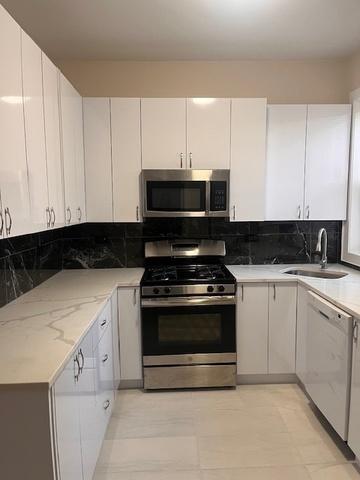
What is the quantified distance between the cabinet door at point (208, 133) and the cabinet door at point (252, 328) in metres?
1.08

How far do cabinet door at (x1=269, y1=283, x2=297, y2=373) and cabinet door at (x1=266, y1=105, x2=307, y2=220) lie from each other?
0.68 meters

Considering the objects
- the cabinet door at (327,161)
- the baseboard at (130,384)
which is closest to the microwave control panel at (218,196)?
the cabinet door at (327,161)

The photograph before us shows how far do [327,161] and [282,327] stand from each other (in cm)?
150

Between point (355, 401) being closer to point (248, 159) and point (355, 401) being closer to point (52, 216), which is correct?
point (248, 159)

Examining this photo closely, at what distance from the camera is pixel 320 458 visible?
1998 mm

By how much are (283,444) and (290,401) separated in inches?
19.2

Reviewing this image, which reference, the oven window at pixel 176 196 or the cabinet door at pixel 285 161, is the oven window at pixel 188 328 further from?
the cabinet door at pixel 285 161

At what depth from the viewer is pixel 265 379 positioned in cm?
282

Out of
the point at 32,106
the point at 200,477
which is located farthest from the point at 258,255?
the point at 32,106

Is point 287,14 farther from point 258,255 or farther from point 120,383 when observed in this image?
point 120,383

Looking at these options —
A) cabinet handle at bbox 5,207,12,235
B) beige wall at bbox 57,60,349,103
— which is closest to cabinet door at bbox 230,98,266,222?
beige wall at bbox 57,60,349,103

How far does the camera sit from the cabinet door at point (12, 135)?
1.41m

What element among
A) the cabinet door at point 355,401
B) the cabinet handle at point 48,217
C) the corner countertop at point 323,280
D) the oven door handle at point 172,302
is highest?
the cabinet handle at point 48,217

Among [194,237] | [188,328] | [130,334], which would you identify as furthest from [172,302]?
[194,237]
